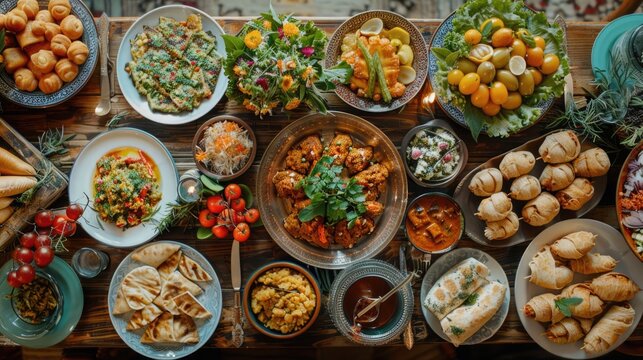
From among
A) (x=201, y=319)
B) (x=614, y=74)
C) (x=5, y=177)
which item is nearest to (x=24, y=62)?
(x=5, y=177)

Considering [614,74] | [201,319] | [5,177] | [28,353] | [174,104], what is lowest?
[28,353]

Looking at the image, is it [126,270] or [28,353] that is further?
[28,353]

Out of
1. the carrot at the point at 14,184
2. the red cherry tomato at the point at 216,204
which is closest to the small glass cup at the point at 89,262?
the carrot at the point at 14,184

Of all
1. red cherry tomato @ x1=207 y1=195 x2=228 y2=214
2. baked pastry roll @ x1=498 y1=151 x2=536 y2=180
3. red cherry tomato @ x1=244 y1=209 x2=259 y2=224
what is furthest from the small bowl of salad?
red cherry tomato @ x1=207 y1=195 x2=228 y2=214

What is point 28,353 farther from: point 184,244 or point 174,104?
point 174,104

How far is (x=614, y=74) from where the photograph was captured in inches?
111

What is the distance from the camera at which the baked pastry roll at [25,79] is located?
271 centimetres

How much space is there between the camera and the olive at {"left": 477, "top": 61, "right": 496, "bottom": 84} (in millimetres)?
2555

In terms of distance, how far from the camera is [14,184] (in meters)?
2.61

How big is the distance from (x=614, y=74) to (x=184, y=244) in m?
2.50

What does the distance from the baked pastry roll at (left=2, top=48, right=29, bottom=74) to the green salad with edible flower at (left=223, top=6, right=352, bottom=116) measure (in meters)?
1.13

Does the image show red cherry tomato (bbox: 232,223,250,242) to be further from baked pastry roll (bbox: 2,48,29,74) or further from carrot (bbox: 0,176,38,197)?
baked pastry roll (bbox: 2,48,29,74)

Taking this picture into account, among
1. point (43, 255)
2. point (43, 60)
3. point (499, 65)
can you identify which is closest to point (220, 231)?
point (43, 255)

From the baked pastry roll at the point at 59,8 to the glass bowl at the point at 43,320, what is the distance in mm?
1350
